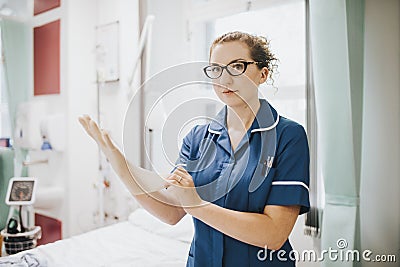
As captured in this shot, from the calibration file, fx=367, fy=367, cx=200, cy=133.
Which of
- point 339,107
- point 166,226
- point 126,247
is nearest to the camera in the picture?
point 339,107

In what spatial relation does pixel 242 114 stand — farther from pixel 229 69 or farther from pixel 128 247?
pixel 128 247

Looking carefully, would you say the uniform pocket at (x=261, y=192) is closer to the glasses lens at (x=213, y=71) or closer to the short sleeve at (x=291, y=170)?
the short sleeve at (x=291, y=170)

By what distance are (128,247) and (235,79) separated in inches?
44.6

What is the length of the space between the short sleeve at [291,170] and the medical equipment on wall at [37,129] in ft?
6.30

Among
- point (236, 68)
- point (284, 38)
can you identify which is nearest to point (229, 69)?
point (236, 68)

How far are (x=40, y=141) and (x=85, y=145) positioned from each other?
29 centimetres

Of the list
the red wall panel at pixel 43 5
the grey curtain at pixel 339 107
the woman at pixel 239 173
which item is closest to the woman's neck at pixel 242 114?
the woman at pixel 239 173

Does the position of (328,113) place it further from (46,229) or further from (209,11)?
(46,229)

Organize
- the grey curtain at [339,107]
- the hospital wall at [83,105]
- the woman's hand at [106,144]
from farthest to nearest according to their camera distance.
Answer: the hospital wall at [83,105], the grey curtain at [339,107], the woman's hand at [106,144]

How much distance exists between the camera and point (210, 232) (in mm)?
1007

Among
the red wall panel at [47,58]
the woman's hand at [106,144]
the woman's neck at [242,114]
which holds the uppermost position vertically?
the red wall panel at [47,58]

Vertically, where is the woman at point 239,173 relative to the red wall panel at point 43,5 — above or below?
below

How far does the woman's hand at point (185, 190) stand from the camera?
0.83m

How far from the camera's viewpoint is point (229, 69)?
0.95m
